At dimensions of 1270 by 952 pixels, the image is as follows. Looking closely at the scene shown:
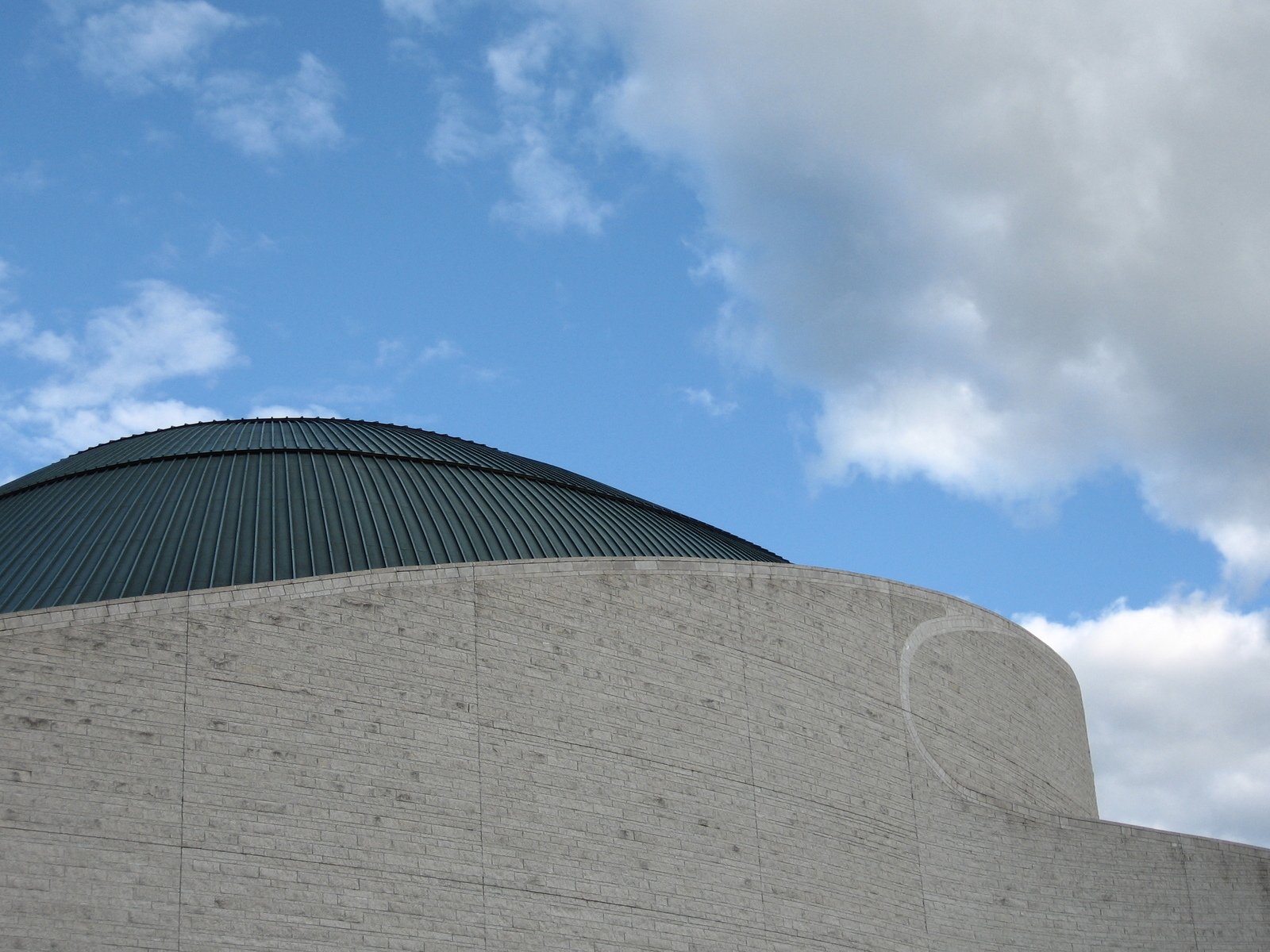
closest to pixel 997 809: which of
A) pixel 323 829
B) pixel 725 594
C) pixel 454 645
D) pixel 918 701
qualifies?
pixel 918 701

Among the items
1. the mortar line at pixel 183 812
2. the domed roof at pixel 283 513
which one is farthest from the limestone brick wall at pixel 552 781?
the domed roof at pixel 283 513

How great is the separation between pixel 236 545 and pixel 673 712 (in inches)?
317

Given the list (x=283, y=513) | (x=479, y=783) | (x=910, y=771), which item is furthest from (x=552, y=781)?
(x=283, y=513)

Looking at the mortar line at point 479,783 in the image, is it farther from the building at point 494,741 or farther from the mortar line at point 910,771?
the mortar line at point 910,771

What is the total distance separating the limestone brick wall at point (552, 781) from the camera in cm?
1842

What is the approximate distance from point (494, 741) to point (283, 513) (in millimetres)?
7989

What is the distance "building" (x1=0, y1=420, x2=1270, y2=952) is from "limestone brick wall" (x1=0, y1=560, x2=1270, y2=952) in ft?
0.15

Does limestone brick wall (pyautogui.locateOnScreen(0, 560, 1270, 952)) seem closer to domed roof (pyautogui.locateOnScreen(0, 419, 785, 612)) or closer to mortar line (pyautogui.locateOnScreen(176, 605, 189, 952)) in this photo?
mortar line (pyautogui.locateOnScreen(176, 605, 189, 952))

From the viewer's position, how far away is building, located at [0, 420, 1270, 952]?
18.6 metres

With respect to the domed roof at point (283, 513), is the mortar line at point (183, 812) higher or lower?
lower

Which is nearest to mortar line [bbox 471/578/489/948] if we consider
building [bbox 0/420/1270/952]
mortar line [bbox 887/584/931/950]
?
building [bbox 0/420/1270/952]

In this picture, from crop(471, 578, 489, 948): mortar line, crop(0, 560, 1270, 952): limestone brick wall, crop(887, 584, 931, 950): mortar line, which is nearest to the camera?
crop(0, 560, 1270, 952): limestone brick wall

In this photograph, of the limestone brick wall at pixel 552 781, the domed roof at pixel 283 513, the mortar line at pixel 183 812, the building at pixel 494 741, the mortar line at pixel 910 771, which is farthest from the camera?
the domed roof at pixel 283 513

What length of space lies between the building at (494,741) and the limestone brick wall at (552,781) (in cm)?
4
